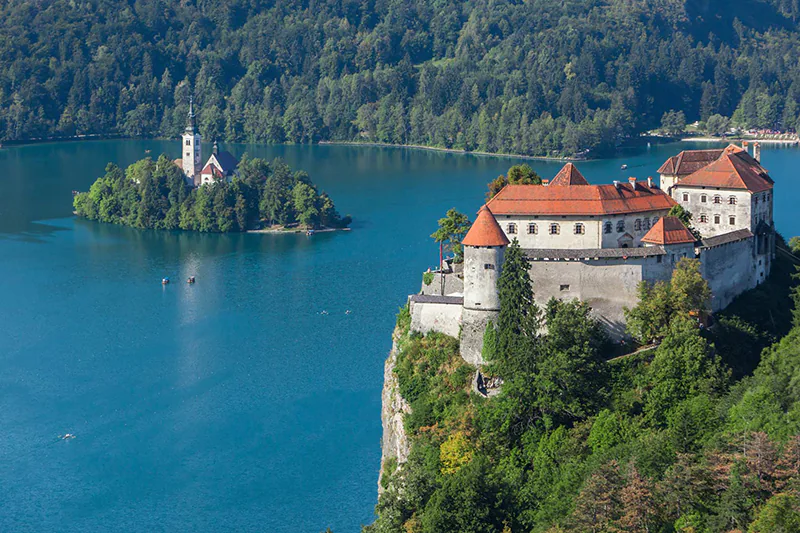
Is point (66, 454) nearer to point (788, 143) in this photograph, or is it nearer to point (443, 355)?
point (443, 355)

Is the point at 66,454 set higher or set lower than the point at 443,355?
lower

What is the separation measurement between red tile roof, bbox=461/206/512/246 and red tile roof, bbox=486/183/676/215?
14.4ft

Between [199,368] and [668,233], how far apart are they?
2797cm

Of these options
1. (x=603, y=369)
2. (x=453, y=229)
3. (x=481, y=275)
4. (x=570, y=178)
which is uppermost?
(x=570, y=178)

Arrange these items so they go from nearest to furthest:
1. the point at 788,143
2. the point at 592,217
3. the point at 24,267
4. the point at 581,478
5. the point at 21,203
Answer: the point at 581,478 → the point at 592,217 → the point at 24,267 → the point at 21,203 → the point at 788,143

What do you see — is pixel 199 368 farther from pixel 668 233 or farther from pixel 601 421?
pixel 601 421

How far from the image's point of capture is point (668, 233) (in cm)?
4544

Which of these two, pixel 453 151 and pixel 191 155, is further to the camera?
pixel 453 151

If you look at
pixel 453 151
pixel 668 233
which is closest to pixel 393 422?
pixel 668 233

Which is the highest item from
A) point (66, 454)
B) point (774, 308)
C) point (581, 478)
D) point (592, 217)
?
point (592, 217)

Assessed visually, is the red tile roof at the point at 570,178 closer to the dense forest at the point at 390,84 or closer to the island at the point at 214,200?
the island at the point at 214,200

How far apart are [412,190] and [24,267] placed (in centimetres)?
4125

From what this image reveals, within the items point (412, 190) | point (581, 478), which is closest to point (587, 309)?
point (581, 478)

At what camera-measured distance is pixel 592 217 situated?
4778cm
